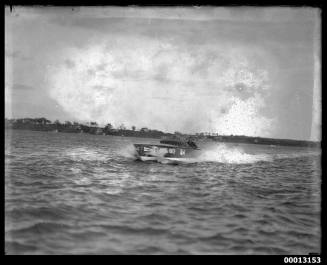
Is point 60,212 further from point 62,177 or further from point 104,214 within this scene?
point 62,177

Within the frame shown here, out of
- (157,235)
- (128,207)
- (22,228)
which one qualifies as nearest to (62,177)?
(128,207)

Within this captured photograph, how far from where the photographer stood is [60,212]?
1184 cm

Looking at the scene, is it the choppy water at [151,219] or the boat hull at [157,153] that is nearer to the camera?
the choppy water at [151,219]

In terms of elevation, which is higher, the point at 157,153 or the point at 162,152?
the point at 162,152

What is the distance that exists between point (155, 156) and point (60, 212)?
20575 mm

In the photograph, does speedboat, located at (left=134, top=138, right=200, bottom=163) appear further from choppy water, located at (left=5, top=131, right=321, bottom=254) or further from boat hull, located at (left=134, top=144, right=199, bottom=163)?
choppy water, located at (left=5, top=131, right=321, bottom=254)

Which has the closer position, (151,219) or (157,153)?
(151,219)
